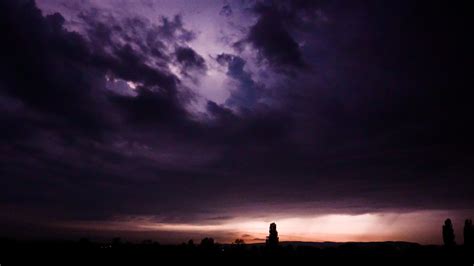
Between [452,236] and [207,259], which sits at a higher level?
[452,236]

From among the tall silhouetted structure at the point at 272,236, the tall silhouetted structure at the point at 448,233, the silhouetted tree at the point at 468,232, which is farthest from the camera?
the tall silhouetted structure at the point at 448,233

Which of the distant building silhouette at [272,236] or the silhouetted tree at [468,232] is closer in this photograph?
the distant building silhouette at [272,236]

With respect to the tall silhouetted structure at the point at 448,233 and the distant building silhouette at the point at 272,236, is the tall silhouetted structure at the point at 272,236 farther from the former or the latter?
the tall silhouetted structure at the point at 448,233

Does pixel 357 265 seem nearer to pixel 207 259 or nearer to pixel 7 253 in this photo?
pixel 207 259

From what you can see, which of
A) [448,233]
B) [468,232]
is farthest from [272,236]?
[468,232]

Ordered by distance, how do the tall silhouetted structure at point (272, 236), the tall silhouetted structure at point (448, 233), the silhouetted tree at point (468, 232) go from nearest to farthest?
1. the tall silhouetted structure at point (272, 236)
2. the silhouetted tree at point (468, 232)
3. the tall silhouetted structure at point (448, 233)

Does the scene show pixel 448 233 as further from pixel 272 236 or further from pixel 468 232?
pixel 272 236

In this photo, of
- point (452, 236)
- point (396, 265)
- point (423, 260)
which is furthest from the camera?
point (452, 236)

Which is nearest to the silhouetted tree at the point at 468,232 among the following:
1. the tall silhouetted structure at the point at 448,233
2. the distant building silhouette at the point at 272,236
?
the tall silhouetted structure at the point at 448,233

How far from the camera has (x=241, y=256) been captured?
108 metres

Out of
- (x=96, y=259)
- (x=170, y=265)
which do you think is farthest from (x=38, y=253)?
(x=170, y=265)

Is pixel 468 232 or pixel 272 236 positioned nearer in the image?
pixel 272 236

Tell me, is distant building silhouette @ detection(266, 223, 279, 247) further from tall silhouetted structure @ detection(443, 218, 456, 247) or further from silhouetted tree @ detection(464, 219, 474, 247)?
silhouetted tree @ detection(464, 219, 474, 247)

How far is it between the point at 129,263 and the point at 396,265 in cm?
6487
